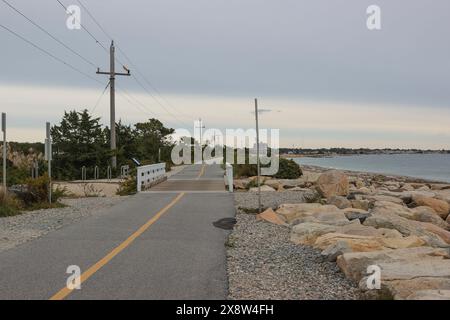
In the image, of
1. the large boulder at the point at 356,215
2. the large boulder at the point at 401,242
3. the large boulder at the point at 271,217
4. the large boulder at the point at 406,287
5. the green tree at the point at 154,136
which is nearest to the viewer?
the large boulder at the point at 406,287

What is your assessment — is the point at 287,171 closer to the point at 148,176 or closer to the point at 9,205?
the point at 148,176

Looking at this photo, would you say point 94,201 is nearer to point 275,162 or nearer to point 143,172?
point 143,172

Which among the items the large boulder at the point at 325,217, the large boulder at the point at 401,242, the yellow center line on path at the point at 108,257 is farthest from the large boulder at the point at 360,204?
the large boulder at the point at 401,242

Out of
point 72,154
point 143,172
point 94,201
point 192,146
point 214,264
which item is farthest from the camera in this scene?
point 192,146

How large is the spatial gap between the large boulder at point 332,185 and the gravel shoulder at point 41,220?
8.16m

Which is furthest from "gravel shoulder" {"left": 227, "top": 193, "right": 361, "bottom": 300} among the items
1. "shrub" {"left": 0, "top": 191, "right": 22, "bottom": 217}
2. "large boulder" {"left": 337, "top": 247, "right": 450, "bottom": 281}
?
"shrub" {"left": 0, "top": 191, "right": 22, "bottom": 217}

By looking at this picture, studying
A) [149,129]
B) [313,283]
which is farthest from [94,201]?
[149,129]

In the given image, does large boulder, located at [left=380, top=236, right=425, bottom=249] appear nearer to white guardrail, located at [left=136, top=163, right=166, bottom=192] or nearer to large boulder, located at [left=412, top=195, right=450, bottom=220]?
large boulder, located at [left=412, top=195, right=450, bottom=220]

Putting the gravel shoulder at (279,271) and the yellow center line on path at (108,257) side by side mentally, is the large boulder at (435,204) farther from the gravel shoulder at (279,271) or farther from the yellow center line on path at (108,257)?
the yellow center line on path at (108,257)

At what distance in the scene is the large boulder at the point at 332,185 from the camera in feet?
68.5

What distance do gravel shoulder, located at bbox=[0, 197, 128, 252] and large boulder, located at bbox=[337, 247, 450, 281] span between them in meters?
6.32

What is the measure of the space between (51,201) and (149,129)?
183 ft

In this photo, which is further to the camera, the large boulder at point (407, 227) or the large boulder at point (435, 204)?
the large boulder at point (435, 204)
